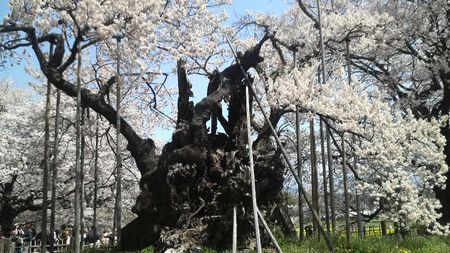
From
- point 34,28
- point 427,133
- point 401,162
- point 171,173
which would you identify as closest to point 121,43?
point 34,28

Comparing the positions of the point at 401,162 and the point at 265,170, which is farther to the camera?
the point at 265,170

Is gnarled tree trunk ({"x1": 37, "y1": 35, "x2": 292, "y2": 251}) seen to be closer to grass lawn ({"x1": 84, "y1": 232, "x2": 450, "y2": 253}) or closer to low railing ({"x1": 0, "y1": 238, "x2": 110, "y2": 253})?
grass lawn ({"x1": 84, "y1": 232, "x2": 450, "y2": 253})

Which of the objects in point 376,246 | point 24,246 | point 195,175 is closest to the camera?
point 376,246

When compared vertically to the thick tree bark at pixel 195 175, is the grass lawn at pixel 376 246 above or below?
below

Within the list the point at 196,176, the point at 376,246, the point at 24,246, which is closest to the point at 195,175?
the point at 196,176

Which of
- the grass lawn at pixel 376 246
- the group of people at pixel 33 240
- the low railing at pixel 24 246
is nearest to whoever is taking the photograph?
the grass lawn at pixel 376 246

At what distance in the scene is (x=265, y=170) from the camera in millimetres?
12555

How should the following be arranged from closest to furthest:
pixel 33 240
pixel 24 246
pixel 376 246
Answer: pixel 376 246 → pixel 24 246 → pixel 33 240

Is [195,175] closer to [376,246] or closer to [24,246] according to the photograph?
[376,246]

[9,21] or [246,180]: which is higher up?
[9,21]

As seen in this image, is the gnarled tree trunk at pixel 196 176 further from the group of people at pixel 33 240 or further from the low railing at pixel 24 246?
the group of people at pixel 33 240

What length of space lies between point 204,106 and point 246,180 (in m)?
2.48

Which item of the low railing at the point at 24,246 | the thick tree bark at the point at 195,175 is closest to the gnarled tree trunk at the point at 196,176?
the thick tree bark at the point at 195,175

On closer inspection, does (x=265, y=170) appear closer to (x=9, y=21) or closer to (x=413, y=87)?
(x=9, y=21)
